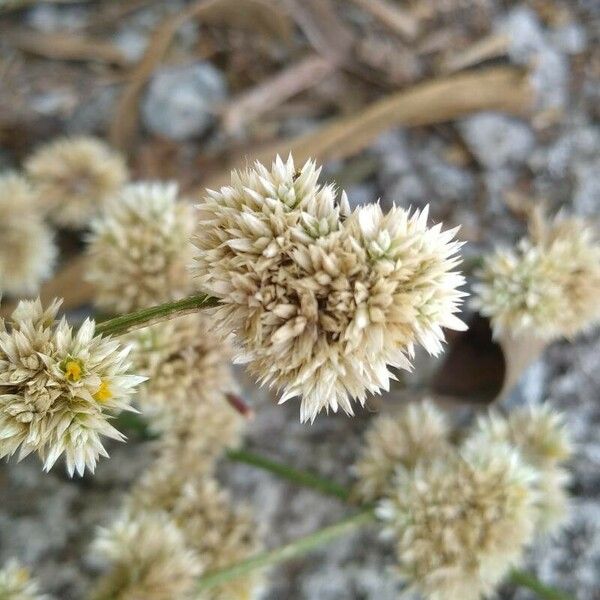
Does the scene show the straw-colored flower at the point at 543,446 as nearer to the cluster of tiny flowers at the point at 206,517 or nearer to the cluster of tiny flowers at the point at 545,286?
the cluster of tiny flowers at the point at 545,286

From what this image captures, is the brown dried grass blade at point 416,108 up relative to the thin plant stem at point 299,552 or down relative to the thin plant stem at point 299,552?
up

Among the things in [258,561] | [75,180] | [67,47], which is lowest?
[258,561]

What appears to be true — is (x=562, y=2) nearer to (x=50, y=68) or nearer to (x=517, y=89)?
(x=517, y=89)

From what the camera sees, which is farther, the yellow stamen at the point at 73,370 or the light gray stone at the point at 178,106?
the light gray stone at the point at 178,106

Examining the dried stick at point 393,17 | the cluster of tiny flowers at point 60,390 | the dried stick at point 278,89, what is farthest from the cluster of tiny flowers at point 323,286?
the dried stick at point 393,17

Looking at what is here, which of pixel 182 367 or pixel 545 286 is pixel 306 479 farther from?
pixel 545 286

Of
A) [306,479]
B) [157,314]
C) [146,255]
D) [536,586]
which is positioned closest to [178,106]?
[146,255]
